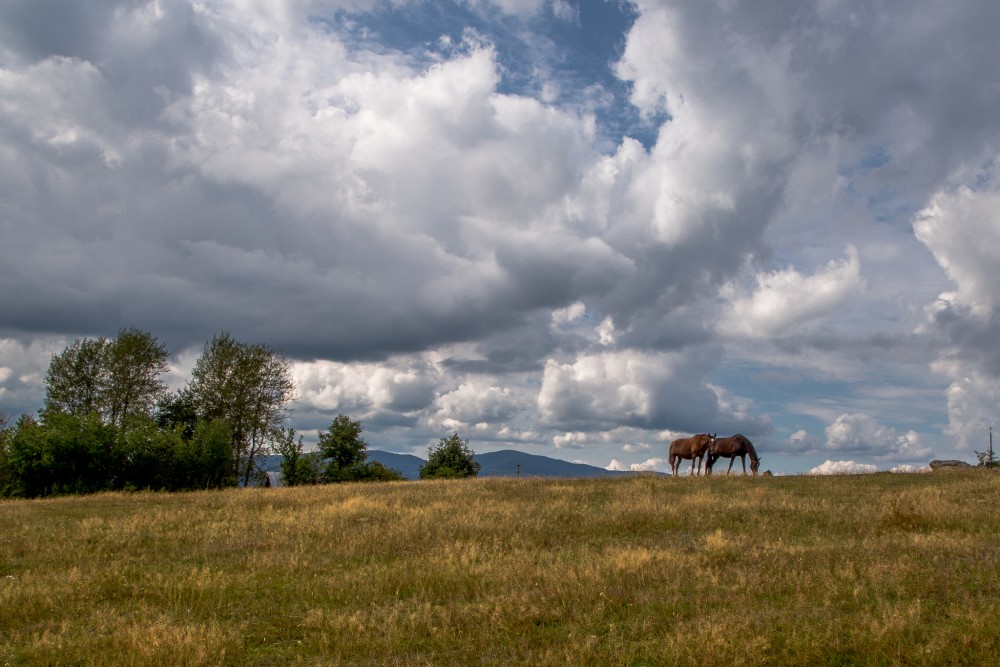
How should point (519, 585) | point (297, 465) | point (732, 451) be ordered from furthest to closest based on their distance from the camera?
point (297, 465) → point (732, 451) → point (519, 585)

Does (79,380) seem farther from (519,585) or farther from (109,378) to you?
(519,585)

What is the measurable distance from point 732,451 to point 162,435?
42.8 metres

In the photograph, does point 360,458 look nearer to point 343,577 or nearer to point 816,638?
point 343,577

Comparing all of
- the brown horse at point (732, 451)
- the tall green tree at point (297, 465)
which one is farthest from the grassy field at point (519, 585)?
the tall green tree at point (297, 465)

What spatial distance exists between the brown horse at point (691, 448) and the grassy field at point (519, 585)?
66.9ft

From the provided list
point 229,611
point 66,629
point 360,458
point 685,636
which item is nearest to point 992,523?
point 685,636

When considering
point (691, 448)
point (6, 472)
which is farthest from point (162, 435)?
point (691, 448)

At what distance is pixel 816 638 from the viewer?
31.4 ft

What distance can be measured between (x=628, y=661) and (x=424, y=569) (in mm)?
6664

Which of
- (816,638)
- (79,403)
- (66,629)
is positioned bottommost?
(66,629)

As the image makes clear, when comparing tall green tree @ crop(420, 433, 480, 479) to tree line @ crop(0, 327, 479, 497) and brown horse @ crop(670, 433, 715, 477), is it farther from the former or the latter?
brown horse @ crop(670, 433, 715, 477)

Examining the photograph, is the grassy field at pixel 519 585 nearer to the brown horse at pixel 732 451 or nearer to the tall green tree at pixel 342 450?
the brown horse at pixel 732 451

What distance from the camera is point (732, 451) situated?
144 ft

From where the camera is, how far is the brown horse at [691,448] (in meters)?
45.7
